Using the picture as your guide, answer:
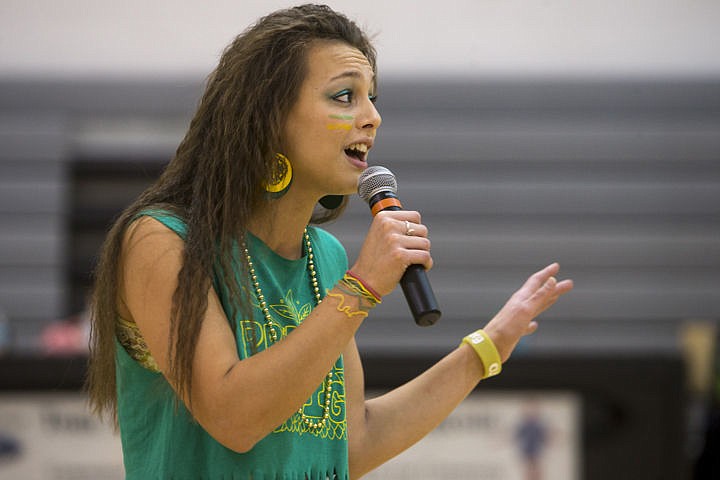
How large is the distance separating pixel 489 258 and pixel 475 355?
634 cm

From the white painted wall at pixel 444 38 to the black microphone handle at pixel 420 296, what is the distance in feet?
14.9

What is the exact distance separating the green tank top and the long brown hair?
42mm

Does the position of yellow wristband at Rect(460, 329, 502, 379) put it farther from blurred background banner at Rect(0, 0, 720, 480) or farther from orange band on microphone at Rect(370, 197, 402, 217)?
blurred background banner at Rect(0, 0, 720, 480)

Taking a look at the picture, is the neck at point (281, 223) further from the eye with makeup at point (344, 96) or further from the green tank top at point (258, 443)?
the eye with makeup at point (344, 96)

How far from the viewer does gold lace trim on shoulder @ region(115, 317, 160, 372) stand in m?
1.66

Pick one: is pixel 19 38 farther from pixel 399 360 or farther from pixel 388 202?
pixel 388 202

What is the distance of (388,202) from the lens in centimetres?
164

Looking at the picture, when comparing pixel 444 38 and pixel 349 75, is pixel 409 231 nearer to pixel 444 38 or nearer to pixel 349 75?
pixel 349 75

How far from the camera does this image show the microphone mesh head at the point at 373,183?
1.65 m

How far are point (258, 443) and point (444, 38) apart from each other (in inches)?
235

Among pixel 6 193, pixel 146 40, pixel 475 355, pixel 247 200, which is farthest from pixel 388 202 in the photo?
pixel 6 193

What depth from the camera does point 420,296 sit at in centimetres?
145

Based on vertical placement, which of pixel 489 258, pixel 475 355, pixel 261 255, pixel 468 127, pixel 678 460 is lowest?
pixel 678 460

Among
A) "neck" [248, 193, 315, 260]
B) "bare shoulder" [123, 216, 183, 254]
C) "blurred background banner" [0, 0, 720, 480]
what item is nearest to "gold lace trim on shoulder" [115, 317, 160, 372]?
"bare shoulder" [123, 216, 183, 254]
